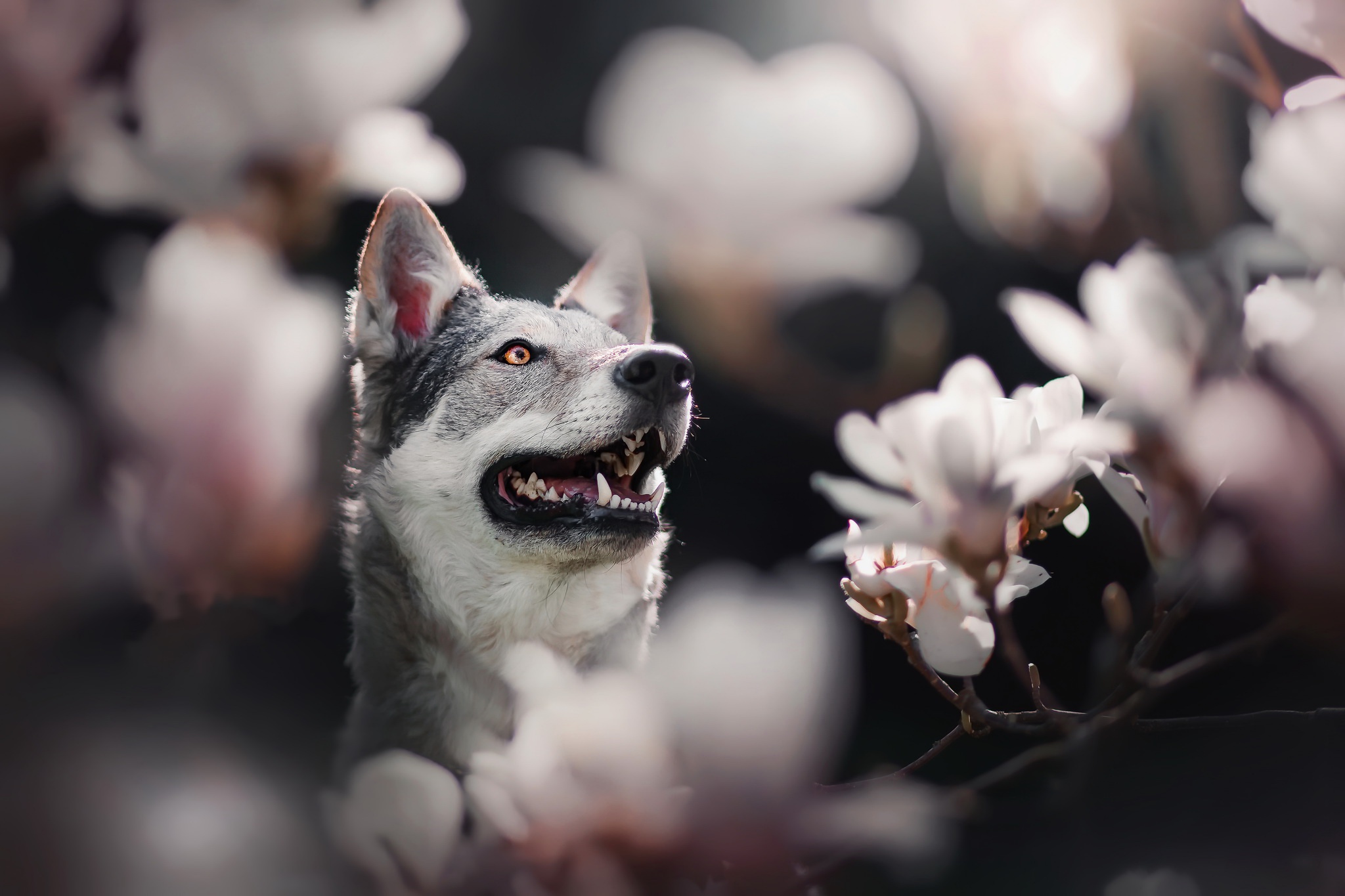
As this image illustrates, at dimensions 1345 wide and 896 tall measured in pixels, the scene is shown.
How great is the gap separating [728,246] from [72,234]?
1096 mm

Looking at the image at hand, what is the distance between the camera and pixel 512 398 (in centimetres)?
166

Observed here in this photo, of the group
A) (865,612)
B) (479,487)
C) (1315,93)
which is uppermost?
(1315,93)

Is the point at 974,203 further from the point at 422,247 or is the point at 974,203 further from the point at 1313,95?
the point at 422,247

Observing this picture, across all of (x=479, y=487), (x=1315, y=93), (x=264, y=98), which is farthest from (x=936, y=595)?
(x=479, y=487)

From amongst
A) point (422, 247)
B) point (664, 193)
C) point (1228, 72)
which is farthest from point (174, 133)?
point (422, 247)

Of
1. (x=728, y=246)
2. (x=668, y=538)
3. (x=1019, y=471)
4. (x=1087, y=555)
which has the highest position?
(x=728, y=246)

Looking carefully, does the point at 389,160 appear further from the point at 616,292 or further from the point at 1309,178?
the point at 616,292

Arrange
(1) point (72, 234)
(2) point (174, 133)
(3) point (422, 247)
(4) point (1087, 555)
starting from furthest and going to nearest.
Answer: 1. (3) point (422, 247)
2. (4) point (1087, 555)
3. (1) point (72, 234)
4. (2) point (174, 133)

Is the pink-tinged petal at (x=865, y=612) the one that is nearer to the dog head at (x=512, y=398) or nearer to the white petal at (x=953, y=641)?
the white petal at (x=953, y=641)

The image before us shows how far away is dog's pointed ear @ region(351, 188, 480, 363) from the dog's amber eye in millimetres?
215

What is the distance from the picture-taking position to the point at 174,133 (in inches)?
20.8

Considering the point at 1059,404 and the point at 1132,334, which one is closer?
the point at 1132,334

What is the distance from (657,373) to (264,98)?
85 centimetres

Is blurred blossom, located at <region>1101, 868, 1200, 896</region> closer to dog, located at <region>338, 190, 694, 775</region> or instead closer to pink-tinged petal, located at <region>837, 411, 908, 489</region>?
pink-tinged petal, located at <region>837, 411, 908, 489</region>
